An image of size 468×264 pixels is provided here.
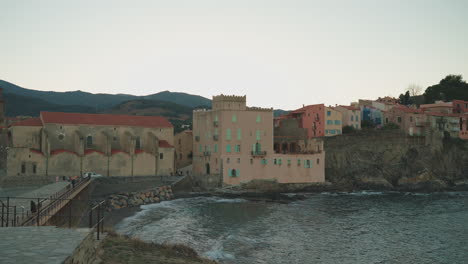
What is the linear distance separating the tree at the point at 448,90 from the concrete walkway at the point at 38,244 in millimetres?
98456

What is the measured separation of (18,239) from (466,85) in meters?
109

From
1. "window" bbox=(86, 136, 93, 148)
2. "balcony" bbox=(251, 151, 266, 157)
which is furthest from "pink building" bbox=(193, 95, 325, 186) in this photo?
"window" bbox=(86, 136, 93, 148)

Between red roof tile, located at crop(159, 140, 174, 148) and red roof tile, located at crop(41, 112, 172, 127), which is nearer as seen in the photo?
red roof tile, located at crop(41, 112, 172, 127)

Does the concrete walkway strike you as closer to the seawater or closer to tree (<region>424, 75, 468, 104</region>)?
the seawater

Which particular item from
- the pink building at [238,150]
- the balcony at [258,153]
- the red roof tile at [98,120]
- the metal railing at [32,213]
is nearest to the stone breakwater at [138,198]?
the pink building at [238,150]

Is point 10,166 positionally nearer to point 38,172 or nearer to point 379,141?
point 38,172

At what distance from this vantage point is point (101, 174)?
50.5 metres

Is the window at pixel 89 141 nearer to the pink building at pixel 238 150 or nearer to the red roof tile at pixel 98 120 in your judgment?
the red roof tile at pixel 98 120

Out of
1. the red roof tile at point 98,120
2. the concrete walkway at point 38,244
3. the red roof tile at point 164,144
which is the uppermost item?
the red roof tile at point 98,120

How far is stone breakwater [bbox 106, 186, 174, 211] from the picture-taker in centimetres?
4353

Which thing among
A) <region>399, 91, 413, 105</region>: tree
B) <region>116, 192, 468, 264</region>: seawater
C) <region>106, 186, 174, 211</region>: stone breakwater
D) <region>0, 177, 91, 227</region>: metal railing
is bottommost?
<region>116, 192, 468, 264</region>: seawater

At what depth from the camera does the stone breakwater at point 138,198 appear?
4353cm

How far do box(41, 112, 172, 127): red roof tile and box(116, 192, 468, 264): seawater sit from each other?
46.4 ft

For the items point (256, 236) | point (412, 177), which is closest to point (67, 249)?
point (256, 236)
